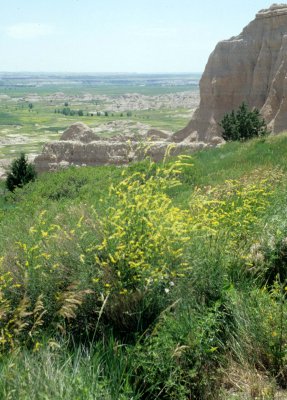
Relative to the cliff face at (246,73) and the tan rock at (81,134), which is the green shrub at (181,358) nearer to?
the cliff face at (246,73)

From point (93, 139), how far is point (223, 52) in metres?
12.5

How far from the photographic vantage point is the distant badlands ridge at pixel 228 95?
115ft

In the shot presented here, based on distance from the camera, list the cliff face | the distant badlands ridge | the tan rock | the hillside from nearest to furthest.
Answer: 1. the hillside
2. the distant badlands ridge
3. the cliff face
4. the tan rock

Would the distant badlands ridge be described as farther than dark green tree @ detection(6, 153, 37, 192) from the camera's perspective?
Yes

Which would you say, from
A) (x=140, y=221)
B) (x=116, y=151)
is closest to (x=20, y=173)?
(x=116, y=151)

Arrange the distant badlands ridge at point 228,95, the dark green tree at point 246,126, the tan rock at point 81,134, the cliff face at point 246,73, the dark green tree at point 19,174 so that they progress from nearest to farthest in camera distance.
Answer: the dark green tree at point 19,174, the dark green tree at point 246,126, the distant badlands ridge at point 228,95, the cliff face at point 246,73, the tan rock at point 81,134

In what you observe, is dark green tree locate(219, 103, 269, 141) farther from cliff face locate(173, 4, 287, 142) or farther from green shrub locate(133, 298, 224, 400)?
green shrub locate(133, 298, 224, 400)

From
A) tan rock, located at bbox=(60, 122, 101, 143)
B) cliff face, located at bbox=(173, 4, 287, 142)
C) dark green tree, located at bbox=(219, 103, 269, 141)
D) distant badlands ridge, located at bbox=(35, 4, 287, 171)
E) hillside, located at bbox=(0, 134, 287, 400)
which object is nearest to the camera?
hillside, located at bbox=(0, 134, 287, 400)

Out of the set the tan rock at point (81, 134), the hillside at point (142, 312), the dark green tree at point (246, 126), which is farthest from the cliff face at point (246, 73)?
the hillside at point (142, 312)

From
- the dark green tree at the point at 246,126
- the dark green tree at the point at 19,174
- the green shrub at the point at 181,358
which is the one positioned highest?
the green shrub at the point at 181,358

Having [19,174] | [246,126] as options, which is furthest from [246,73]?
[19,174]

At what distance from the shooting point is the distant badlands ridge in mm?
35062

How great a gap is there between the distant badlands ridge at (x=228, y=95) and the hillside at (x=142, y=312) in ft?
86.2

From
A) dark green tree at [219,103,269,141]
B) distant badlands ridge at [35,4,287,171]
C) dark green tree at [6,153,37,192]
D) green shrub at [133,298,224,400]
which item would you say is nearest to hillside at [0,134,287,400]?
green shrub at [133,298,224,400]
